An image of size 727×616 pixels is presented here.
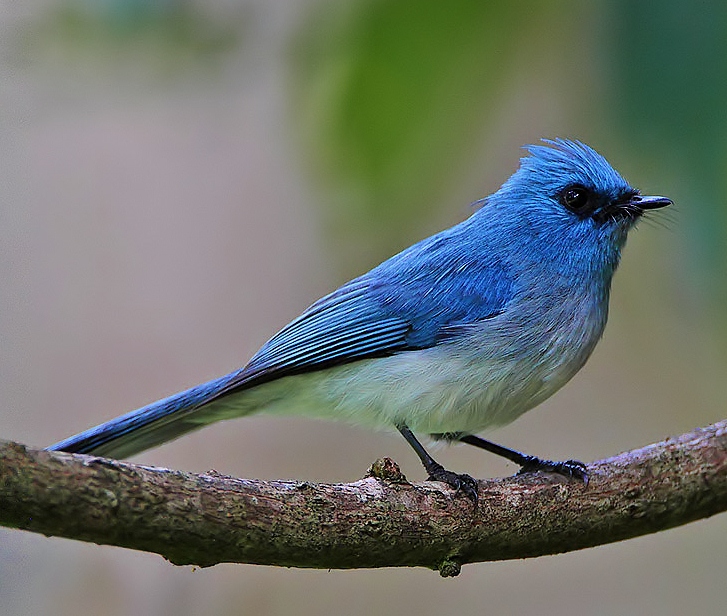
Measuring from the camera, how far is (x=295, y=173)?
2131 millimetres

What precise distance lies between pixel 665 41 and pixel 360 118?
1.99 ft

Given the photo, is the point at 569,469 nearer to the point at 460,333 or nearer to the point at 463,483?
the point at 463,483

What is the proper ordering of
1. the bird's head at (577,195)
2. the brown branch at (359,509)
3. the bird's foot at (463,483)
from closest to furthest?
the brown branch at (359,509) → the bird's foot at (463,483) → the bird's head at (577,195)

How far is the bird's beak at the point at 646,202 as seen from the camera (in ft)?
11.9

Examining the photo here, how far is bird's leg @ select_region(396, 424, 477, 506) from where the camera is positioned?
2855mm

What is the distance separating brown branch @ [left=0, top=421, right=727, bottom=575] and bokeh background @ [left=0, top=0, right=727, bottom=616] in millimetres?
460

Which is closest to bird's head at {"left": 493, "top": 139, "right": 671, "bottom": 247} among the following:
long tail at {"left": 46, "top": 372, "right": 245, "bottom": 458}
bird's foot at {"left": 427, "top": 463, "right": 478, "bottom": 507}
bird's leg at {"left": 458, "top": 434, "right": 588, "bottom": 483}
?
bird's leg at {"left": 458, "top": 434, "right": 588, "bottom": 483}

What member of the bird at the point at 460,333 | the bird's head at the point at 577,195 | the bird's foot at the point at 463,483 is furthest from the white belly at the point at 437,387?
the bird's head at the point at 577,195

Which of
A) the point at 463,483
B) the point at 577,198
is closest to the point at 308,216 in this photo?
the point at 463,483

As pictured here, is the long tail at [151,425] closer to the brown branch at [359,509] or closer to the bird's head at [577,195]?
the brown branch at [359,509]

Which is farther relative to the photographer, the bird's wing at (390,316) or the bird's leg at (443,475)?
the bird's wing at (390,316)

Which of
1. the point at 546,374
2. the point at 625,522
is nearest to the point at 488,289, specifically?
the point at 546,374

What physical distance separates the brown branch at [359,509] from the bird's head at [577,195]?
3.54 ft

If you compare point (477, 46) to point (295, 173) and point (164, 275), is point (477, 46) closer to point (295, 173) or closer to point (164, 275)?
point (295, 173)
